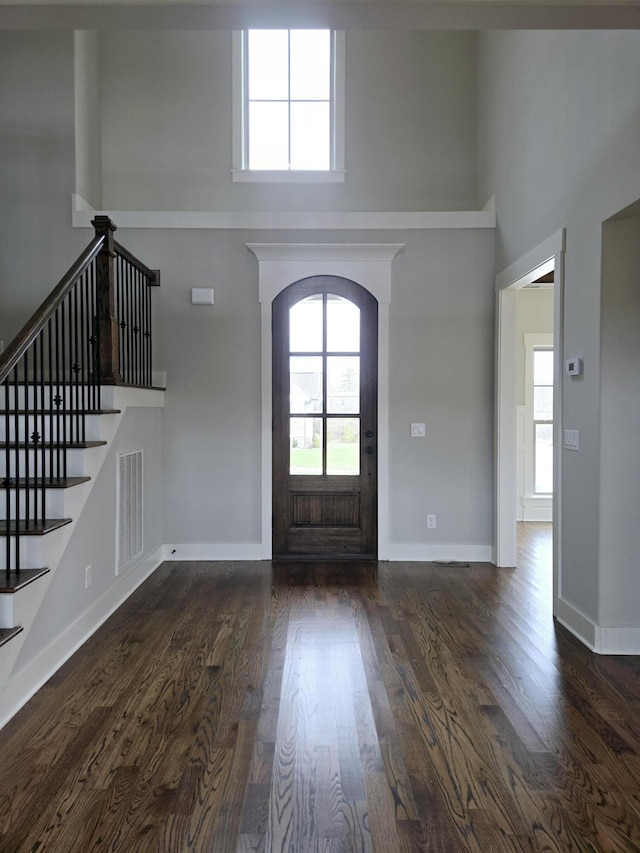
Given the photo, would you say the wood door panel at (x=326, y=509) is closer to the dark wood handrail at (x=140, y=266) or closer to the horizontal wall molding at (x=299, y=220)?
the dark wood handrail at (x=140, y=266)

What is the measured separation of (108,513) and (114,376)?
830 mm

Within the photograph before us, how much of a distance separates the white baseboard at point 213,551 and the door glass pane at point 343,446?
2.94 ft

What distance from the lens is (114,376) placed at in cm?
362

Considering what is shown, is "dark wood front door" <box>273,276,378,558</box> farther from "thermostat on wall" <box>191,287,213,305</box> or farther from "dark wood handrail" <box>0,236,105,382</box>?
"dark wood handrail" <box>0,236,105,382</box>

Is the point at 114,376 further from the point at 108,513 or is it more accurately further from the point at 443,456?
the point at 443,456

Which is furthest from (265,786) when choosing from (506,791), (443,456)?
(443,456)

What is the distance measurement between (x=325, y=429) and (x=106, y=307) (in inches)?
78.6

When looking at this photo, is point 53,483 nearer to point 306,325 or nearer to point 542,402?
point 306,325

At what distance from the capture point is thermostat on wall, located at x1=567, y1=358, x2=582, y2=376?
3228 millimetres

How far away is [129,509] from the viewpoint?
399 centimetres

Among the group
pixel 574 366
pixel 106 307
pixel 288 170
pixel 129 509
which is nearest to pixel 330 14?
pixel 574 366

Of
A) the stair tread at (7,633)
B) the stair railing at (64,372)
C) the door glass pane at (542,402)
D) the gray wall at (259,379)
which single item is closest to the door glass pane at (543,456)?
the door glass pane at (542,402)

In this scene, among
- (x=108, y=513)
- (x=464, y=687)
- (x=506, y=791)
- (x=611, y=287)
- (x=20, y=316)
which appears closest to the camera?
(x=506, y=791)

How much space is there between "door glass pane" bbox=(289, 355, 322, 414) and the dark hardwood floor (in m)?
1.78
